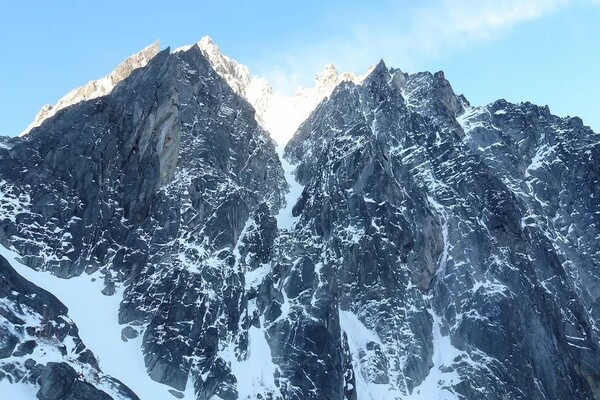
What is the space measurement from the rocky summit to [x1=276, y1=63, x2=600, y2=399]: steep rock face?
312 mm

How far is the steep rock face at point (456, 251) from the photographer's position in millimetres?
88062

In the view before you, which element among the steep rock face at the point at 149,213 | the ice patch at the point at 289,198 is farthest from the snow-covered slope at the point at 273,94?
the steep rock face at the point at 149,213

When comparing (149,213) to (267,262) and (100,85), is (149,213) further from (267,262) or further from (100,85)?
(100,85)

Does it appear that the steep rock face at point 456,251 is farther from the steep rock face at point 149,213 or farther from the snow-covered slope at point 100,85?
the snow-covered slope at point 100,85

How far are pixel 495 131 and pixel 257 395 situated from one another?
84.7m

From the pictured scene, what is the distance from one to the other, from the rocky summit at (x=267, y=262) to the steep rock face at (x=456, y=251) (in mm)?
312

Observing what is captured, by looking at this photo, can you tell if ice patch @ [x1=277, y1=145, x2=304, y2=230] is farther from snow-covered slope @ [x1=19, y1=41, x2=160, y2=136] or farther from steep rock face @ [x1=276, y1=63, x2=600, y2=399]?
snow-covered slope @ [x1=19, y1=41, x2=160, y2=136]

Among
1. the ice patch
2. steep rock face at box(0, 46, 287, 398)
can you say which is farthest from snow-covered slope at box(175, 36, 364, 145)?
steep rock face at box(0, 46, 287, 398)

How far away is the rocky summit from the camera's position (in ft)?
250

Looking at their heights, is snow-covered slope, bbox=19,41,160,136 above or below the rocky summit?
above

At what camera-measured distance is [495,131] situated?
13675cm

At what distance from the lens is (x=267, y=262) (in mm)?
96250

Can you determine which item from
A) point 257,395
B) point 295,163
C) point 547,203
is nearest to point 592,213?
point 547,203

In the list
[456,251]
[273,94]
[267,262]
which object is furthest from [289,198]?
[273,94]
